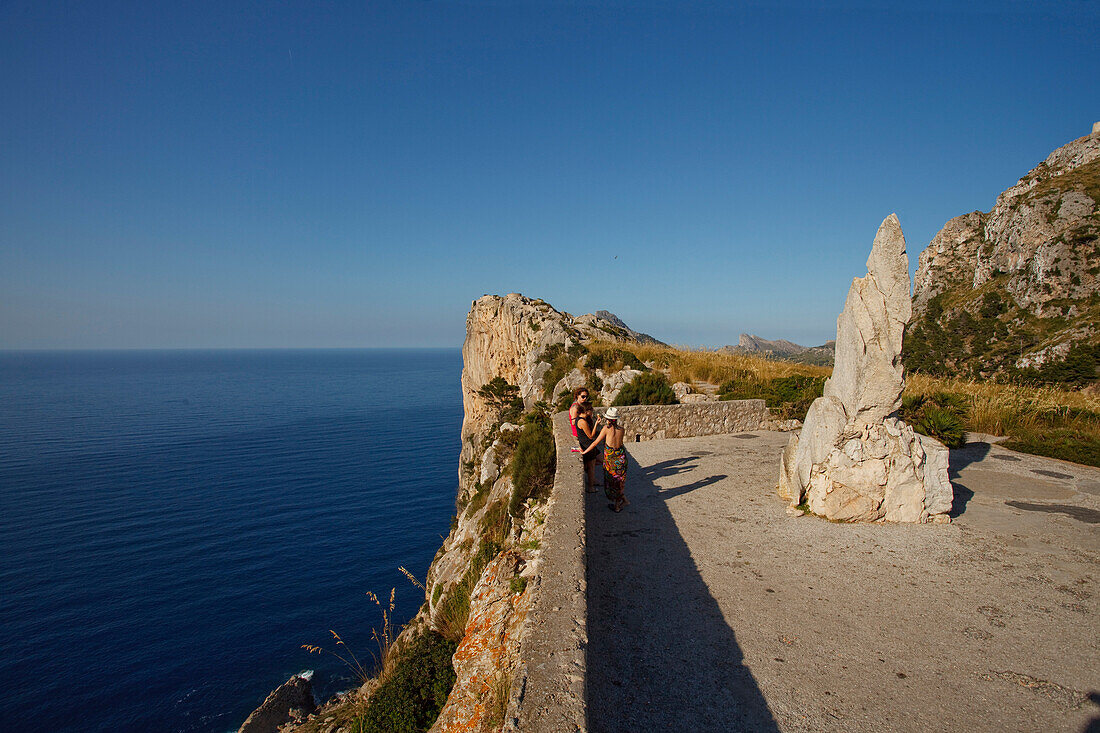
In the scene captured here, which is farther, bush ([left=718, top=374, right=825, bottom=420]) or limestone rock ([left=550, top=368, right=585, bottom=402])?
limestone rock ([left=550, top=368, right=585, bottom=402])

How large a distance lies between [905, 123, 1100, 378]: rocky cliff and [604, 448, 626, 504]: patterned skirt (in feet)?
140

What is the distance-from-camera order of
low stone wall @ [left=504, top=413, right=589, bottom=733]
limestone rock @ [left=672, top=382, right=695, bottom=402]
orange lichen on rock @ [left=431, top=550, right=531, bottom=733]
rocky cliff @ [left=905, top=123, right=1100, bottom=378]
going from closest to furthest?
low stone wall @ [left=504, top=413, right=589, bottom=733] < orange lichen on rock @ [left=431, top=550, right=531, bottom=733] < limestone rock @ [left=672, top=382, right=695, bottom=402] < rocky cliff @ [left=905, top=123, right=1100, bottom=378]

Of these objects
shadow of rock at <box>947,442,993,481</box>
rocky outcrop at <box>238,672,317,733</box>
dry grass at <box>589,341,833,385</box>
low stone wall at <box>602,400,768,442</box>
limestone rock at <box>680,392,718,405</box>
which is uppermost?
dry grass at <box>589,341,833,385</box>

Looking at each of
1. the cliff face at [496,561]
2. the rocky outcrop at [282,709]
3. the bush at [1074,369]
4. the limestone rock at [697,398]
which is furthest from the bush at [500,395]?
the bush at [1074,369]

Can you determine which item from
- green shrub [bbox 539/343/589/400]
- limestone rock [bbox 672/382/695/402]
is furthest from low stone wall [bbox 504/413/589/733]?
green shrub [bbox 539/343/589/400]

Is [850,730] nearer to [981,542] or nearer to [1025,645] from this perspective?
[1025,645]

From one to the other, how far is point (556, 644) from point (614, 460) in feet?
14.4

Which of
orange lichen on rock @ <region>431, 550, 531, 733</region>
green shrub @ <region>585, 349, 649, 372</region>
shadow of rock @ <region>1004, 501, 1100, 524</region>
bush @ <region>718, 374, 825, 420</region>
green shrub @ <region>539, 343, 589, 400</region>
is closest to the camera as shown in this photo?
orange lichen on rock @ <region>431, 550, 531, 733</region>

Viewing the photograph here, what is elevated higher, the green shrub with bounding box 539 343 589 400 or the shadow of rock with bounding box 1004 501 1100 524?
the green shrub with bounding box 539 343 589 400

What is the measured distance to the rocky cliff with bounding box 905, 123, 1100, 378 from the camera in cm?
4356

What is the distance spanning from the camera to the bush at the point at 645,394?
15.7 m

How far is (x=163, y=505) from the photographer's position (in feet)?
121

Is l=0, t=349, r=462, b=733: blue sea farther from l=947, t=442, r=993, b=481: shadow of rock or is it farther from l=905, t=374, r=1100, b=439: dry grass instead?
l=905, t=374, r=1100, b=439: dry grass

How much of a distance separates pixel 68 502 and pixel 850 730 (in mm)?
52722
